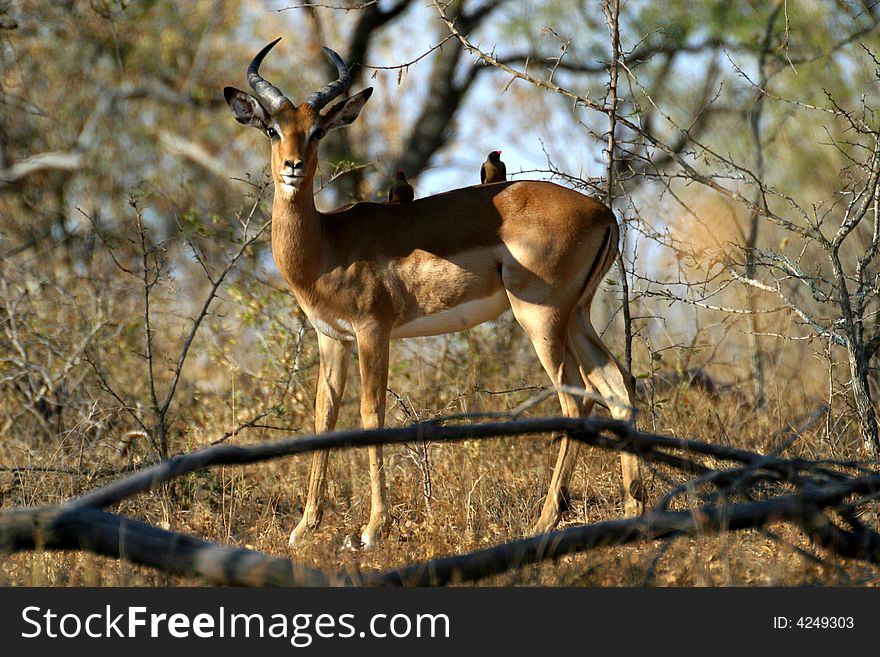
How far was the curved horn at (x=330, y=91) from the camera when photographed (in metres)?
6.32

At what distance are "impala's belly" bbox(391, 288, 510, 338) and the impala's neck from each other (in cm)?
62

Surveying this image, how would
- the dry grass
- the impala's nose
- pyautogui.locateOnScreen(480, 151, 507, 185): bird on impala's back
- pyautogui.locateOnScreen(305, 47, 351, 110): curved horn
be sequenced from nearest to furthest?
the dry grass → the impala's nose → pyautogui.locateOnScreen(305, 47, 351, 110): curved horn → pyautogui.locateOnScreen(480, 151, 507, 185): bird on impala's back

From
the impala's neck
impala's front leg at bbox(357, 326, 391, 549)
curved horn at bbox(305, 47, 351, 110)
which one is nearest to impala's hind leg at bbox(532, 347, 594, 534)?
impala's front leg at bbox(357, 326, 391, 549)

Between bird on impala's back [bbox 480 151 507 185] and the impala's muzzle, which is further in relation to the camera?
bird on impala's back [bbox 480 151 507 185]

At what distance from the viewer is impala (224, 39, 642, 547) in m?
6.31

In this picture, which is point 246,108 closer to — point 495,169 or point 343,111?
point 343,111

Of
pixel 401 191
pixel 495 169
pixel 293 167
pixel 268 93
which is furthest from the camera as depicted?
pixel 495 169

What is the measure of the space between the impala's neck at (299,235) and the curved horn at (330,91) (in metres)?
0.42

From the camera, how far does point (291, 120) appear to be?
620cm

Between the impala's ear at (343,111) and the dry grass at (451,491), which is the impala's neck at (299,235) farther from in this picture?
the dry grass at (451,491)

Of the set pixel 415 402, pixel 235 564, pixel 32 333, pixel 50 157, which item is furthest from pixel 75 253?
pixel 235 564

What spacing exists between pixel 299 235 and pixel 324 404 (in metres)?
1.01

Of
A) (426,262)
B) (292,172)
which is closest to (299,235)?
(292,172)

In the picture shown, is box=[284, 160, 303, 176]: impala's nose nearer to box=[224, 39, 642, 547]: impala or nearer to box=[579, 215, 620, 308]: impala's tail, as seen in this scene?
box=[224, 39, 642, 547]: impala
